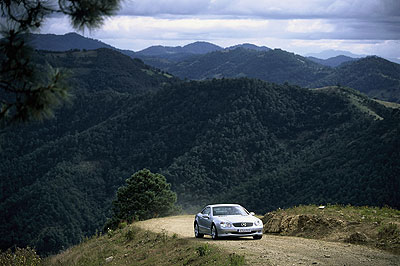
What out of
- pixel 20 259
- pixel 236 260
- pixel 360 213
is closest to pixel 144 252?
pixel 20 259

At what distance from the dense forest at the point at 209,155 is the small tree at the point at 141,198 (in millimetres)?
30369

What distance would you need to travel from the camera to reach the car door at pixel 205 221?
56.6ft

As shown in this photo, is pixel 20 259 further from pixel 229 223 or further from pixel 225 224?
pixel 229 223

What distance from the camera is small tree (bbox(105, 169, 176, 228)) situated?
45.2 meters

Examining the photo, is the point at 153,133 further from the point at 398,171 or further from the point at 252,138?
the point at 398,171

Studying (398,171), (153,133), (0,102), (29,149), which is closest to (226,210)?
(0,102)

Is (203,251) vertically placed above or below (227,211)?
below

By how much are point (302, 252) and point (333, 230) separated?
3.26m

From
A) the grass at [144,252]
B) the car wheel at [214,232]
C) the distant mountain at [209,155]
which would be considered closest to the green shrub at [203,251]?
the grass at [144,252]

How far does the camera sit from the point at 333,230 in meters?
16.1

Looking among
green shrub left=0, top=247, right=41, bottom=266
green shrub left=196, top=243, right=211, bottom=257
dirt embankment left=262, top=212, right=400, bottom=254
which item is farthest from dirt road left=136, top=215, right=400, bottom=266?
green shrub left=0, top=247, right=41, bottom=266

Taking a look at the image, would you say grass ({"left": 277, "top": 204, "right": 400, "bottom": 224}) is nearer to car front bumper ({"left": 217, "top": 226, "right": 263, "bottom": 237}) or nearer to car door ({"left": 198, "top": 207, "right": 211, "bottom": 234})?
car front bumper ({"left": 217, "top": 226, "right": 263, "bottom": 237})

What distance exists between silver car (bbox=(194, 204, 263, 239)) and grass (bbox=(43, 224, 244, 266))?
83 centimetres

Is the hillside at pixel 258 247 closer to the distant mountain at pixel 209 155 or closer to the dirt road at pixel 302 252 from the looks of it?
the dirt road at pixel 302 252
